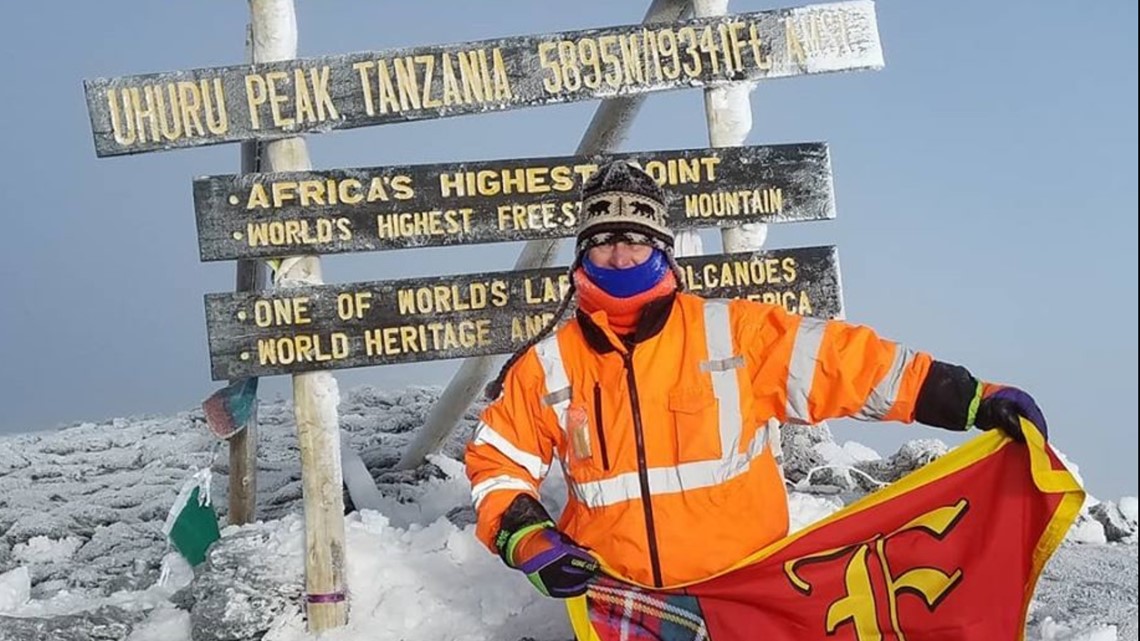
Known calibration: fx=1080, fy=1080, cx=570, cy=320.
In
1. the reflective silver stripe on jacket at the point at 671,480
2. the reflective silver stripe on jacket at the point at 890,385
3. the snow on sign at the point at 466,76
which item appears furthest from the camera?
the snow on sign at the point at 466,76

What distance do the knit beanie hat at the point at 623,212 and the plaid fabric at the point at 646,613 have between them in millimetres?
916

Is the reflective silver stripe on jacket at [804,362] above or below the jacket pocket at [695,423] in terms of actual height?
above

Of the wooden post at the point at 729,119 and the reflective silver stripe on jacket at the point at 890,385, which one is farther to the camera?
the wooden post at the point at 729,119

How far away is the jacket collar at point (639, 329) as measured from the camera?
2928mm

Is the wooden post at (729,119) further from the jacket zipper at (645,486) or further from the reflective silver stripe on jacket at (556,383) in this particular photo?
the jacket zipper at (645,486)

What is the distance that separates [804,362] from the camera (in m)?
2.87

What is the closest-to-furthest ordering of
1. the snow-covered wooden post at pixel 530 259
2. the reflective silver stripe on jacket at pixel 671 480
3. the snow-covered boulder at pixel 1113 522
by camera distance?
the reflective silver stripe on jacket at pixel 671 480 < the snow-covered wooden post at pixel 530 259 < the snow-covered boulder at pixel 1113 522

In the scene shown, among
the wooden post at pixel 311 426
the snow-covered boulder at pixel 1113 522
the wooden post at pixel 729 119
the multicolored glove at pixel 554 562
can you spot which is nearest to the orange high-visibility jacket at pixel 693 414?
the multicolored glove at pixel 554 562

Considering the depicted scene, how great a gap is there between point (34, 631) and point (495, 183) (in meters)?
2.61

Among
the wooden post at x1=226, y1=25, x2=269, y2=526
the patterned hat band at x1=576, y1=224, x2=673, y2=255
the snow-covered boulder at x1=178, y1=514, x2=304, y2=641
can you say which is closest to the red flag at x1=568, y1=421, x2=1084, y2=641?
the patterned hat band at x1=576, y1=224, x2=673, y2=255

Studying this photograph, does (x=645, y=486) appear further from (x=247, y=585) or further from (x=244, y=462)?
(x=244, y=462)

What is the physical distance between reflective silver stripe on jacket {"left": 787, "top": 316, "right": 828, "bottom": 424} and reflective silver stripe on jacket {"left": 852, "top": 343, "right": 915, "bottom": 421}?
0.16 m

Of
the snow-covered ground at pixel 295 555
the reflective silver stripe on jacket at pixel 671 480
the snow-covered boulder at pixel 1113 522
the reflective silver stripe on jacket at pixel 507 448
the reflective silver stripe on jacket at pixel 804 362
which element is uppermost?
the reflective silver stripe on jacket at pixel 804 362

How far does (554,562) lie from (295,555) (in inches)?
80.0
